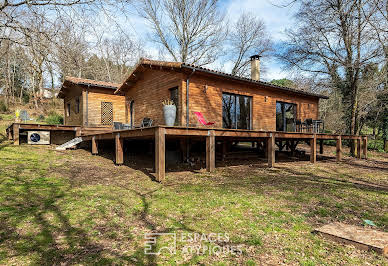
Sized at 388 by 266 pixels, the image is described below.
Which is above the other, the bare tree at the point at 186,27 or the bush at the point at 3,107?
the bare tree at the point at 186,27

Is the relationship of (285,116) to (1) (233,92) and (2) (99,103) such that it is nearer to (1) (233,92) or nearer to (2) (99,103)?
(1) (233,92)

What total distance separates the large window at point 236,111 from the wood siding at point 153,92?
7.55 ft

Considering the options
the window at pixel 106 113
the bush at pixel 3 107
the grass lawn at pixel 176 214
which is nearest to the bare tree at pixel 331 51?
the grass lawn at pixel 176 214

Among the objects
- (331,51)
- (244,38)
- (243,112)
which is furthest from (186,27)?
(243,112)

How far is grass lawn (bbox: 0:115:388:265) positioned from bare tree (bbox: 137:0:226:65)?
59.2ft

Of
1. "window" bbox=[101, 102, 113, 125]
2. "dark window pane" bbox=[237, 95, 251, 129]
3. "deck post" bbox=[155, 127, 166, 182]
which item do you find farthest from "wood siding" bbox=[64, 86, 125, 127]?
"deck post" bbox=[155, 127, 166, 182]

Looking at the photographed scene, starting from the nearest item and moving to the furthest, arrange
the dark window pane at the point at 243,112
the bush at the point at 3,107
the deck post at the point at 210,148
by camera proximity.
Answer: the deck post at the point at 210,148, the dark window pane at the point at 243,112, the bush at the point at 3,107

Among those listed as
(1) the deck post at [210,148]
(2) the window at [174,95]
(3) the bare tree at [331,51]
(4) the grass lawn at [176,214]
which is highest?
(3) the bare tree at [331,51]

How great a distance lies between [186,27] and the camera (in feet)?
71.4

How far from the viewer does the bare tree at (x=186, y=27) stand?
21.5 m

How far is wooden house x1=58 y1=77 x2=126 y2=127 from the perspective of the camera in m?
14.2

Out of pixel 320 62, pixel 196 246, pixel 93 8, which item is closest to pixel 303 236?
pixel 196 246

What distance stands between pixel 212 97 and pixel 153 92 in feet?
10.1

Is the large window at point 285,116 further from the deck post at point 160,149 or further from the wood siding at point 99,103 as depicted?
the wood siding at point 99,103
